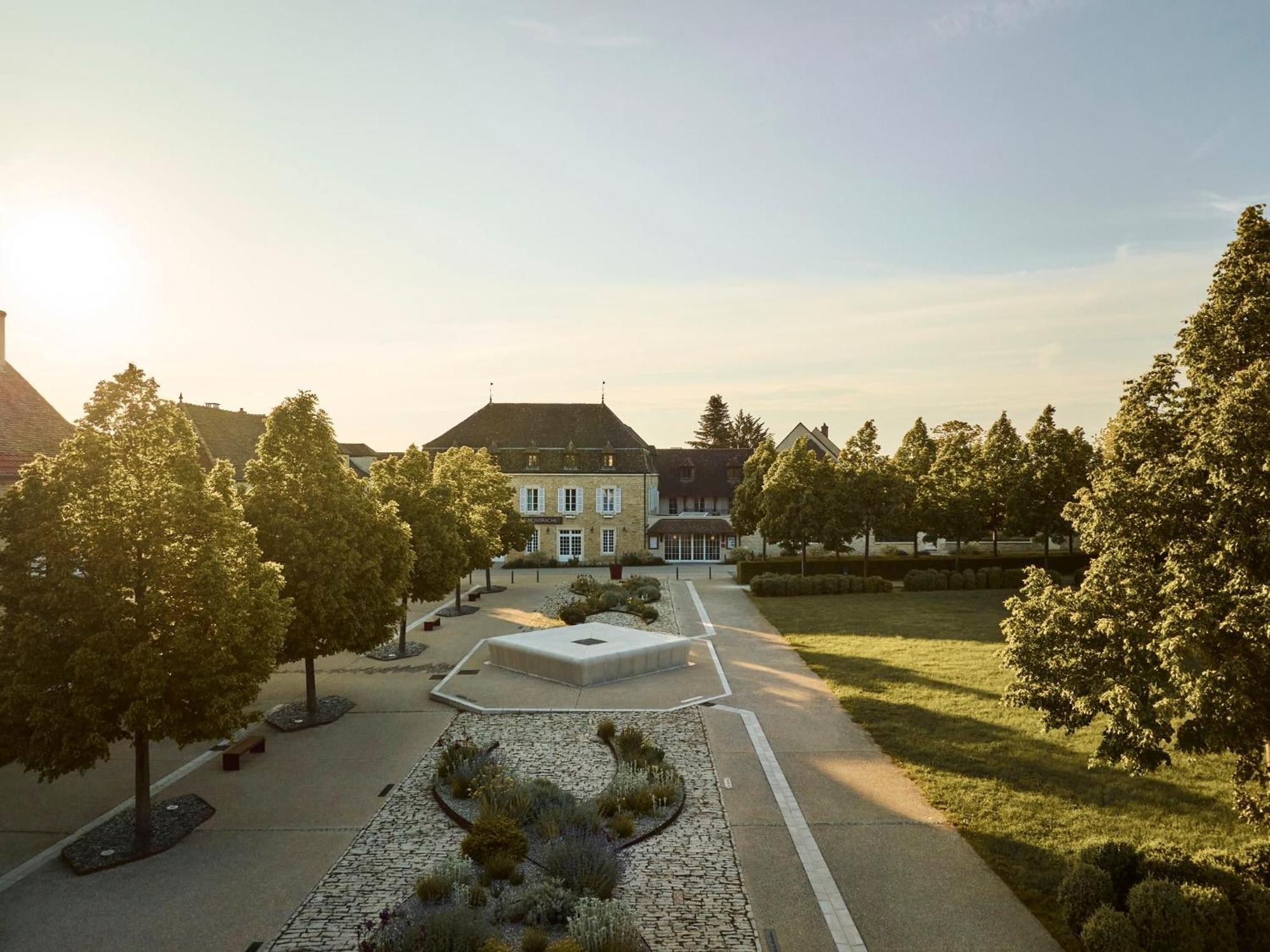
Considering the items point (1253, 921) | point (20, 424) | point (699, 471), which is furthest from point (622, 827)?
point (699, 471)

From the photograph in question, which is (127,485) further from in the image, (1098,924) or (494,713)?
(1098,924)

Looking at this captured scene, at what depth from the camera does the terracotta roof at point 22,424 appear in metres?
16.9

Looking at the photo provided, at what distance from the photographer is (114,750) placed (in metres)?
15.9

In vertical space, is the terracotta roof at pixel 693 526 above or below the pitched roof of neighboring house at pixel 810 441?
below

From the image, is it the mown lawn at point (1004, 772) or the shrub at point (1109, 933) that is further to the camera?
the mown lawn at point (1004, 772)

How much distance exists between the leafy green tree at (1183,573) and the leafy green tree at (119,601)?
11829 millimetres

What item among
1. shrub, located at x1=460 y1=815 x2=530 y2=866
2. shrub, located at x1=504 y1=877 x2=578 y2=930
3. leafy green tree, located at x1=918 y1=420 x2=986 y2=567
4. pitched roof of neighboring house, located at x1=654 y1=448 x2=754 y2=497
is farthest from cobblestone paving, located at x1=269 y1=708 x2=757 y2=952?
pitched roof of neighboring house, located at x1=654 y1=448 x2=754 y2=497

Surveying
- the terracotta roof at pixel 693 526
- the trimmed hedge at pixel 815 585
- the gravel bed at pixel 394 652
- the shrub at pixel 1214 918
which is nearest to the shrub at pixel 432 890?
the shrub at pixel 1214 918

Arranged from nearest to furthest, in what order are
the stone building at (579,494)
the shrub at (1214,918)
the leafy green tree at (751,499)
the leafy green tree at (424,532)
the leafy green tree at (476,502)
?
the shrub at (1214,918), the leafy green tree at (424,532), the leafy green tree at (476,502), the leafy green tree at (751,499), the stone building at (579,494)

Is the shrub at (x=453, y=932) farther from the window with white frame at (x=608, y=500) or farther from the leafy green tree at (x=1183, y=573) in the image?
the window with white frame at (x=608, y=500)

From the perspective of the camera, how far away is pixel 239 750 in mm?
14828

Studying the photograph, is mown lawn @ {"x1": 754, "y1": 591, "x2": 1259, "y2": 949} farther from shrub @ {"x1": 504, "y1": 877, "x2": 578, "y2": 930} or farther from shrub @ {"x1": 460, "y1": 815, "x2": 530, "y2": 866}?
shrub @ {"x1": 460, "y1": 815, "x2": 530, "y2": 866}

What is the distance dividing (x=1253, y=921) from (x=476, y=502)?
3406 centimetres

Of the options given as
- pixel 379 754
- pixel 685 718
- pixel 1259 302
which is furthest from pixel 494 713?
pixel 1259 302
